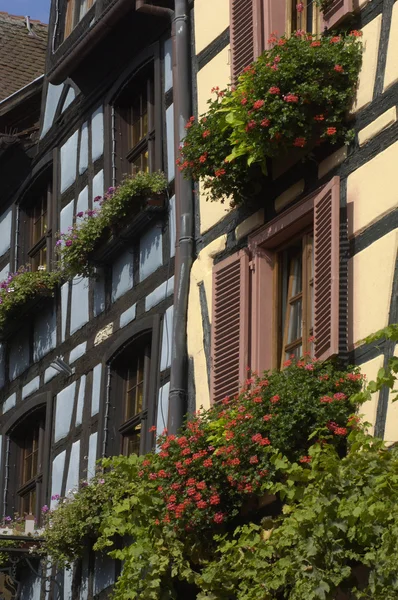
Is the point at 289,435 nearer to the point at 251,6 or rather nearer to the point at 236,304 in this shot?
the point at 236,304

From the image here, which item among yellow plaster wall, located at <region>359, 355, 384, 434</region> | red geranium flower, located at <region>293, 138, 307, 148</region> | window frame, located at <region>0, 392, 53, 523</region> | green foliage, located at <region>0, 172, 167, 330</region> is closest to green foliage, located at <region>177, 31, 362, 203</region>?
red geranium flower, located at <region>293, 138, 307, 148</region>

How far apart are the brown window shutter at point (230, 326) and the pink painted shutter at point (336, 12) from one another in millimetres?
1662

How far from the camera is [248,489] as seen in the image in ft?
30.6

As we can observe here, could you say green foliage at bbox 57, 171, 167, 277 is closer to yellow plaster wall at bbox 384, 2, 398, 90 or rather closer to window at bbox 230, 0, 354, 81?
window at bbox 230, 0, 354, 81

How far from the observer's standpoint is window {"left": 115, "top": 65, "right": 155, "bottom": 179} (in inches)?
512

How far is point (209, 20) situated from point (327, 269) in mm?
3388

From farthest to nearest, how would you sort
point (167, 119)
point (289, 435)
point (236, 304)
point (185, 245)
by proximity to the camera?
point (167, 119), point (185, 245), point (236, 304), point (289, 435)

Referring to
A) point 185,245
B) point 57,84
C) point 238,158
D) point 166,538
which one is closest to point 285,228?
point 238,158

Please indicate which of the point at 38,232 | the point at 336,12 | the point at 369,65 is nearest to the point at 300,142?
the point at 369,65

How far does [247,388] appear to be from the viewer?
9922 millimetres

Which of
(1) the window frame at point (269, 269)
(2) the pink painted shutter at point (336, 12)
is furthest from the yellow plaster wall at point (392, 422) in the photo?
(2) the pink painted shutter at point (336, 12)

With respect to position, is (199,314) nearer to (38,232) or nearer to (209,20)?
(209,20)

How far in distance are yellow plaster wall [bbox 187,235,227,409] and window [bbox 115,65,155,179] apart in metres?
1.70

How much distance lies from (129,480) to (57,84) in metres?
4.71
